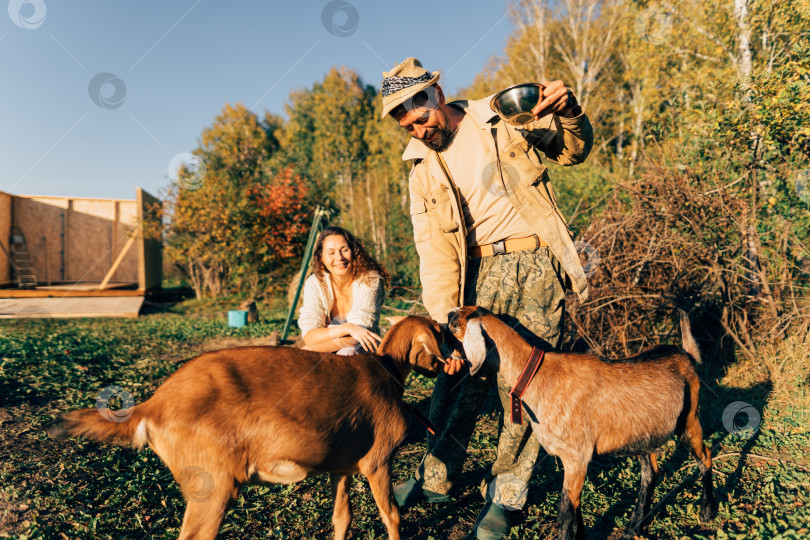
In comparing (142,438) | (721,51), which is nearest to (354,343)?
A: (142,438)

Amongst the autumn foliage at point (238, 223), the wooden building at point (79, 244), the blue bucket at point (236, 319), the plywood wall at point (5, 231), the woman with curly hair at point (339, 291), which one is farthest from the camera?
the plywood wall at point (5, 231)

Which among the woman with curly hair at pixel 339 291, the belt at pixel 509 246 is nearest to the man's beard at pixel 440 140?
the belt at pixel 509 246

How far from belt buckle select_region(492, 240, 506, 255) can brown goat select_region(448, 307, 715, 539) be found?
0.55 m

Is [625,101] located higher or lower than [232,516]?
higher

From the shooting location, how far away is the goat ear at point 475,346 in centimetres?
291

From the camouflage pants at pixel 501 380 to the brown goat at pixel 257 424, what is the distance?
0.93m

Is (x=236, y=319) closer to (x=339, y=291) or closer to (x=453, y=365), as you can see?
(x=339, y=291)

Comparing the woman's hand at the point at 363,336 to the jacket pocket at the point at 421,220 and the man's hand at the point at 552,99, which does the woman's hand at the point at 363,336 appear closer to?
the jacket pocket at the point at 421,220

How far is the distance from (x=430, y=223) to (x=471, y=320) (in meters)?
0.93

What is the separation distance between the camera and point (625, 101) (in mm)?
23016

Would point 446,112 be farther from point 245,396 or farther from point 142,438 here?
point 142,438

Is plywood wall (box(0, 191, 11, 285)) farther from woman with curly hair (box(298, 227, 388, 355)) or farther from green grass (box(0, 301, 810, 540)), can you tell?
woman with curly hair (box(298, 227, 388, 355))

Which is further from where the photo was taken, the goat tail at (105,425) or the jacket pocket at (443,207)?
the jacket pocket at (443,207)

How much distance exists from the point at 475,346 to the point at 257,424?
139 cm
